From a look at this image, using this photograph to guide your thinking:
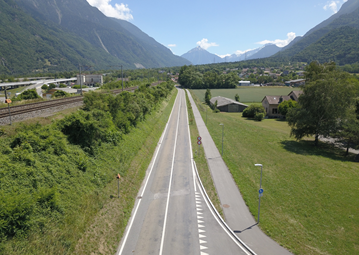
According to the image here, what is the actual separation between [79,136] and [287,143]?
3523 centimetres

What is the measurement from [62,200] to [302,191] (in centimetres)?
2212

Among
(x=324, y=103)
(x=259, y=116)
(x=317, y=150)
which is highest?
(x=324, y=103)

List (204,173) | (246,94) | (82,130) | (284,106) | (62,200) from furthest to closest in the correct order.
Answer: (246,94)
(284,106)
(204,173)
(82,130)
(62,200)

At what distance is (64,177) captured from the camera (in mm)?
16172

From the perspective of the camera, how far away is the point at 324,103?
1441 inches

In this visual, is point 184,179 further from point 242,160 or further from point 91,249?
point 91,249

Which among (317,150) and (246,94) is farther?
(246,94)

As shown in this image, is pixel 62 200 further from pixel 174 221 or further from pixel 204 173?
pixel 204 173

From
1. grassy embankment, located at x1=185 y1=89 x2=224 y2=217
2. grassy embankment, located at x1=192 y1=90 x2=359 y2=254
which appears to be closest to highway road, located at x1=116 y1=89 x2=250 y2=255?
grassy embankment, located at x1=185 y1=89 x2=224 y2=217

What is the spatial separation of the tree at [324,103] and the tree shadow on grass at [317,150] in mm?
1514

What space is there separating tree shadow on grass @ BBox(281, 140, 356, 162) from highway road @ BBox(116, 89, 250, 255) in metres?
20.2

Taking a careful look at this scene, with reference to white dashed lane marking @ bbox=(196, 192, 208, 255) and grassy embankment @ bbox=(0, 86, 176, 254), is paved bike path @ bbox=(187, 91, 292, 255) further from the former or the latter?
grassy embankment @ bbox=(0, 86, 176, 254)

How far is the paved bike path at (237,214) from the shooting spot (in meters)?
14.7

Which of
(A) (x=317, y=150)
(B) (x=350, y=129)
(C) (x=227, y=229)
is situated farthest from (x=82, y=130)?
(B) (x=350, y=129)
